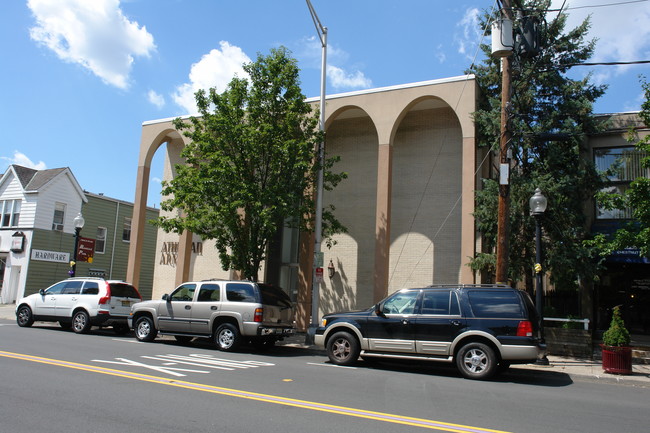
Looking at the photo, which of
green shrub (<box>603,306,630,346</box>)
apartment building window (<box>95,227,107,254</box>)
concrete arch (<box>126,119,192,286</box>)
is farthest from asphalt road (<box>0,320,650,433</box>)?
apartment building window (<box>95,227,107,254</box>)

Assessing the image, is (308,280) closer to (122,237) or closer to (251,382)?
(251,382)

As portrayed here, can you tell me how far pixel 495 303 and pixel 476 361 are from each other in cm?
125

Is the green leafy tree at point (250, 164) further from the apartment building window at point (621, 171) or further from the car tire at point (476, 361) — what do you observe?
the apartment building window at point (621, 171)

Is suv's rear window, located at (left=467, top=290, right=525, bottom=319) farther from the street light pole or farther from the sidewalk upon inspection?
the street light pole

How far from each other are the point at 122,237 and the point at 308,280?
2013 cm

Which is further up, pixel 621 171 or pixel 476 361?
pixel 621 171

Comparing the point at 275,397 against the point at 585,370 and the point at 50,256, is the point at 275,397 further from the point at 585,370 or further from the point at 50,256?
the point at 50,256

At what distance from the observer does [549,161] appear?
51.2ft

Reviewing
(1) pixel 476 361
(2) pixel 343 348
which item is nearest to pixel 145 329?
(2) pixel 343 348

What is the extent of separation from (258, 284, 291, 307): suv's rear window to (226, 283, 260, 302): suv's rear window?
24cm

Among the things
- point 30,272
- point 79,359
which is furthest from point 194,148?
point 30,272

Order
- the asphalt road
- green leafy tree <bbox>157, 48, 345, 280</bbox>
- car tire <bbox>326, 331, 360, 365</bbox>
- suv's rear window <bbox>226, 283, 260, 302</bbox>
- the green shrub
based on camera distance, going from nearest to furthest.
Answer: the asphalt road
car tire <bbox>326, 331, 360, 365</bbox>
the green shrub
suv's rear window <bbox>226, 283, 260, 302</bbox>
green leafy tree <bbox>157, 48, 345, 280</bbox>

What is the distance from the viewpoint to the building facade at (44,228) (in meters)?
28.4

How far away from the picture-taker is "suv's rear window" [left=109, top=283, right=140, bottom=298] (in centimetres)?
1595
